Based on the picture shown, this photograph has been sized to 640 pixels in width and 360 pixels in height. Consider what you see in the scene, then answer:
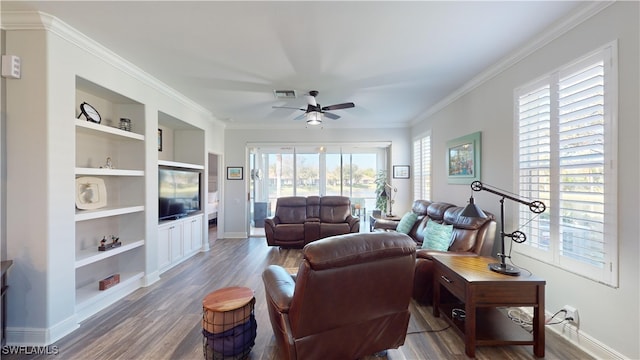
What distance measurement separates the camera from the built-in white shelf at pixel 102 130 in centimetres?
253

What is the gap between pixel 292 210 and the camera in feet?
18.4

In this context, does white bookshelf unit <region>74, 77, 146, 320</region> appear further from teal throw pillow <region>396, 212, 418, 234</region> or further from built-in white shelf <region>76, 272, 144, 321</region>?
teal throw pillow <region>396, 212, 418, 234</region>

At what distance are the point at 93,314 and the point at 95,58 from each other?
2.62 meters

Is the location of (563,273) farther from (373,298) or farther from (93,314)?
(93,314)

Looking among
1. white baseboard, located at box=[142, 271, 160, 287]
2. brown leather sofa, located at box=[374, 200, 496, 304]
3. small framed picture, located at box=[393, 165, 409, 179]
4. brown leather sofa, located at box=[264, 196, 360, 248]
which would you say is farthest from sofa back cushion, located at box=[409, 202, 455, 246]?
white baseboard, located at box=[142, 271, 160, 287]

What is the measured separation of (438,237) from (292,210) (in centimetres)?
321

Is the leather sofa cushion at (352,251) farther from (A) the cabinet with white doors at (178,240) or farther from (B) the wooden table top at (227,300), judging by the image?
(A) the cabinet with white doors at (178,240)

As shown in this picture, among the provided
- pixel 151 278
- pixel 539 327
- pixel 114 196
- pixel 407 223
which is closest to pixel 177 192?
pixel 114 196

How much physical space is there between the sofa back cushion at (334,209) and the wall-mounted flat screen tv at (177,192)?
254 centimetres

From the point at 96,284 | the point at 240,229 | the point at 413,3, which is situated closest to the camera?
the point at 413,3

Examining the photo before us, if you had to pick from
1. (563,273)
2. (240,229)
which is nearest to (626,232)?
(563,273)

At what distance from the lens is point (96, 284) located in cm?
299

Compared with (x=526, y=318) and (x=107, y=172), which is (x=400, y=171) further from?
(x=107, y=172)

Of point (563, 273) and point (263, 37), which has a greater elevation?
point (263, 37)
